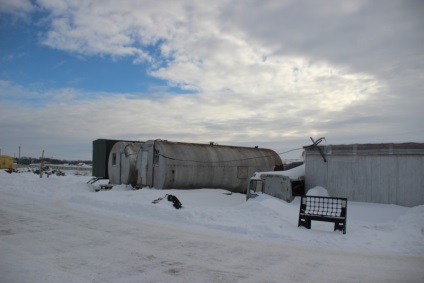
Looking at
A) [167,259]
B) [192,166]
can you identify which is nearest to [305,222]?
[167,259]

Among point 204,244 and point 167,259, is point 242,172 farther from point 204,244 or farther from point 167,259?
point 167,259

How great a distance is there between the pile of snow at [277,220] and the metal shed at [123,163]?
18.4ft

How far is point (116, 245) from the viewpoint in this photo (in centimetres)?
814

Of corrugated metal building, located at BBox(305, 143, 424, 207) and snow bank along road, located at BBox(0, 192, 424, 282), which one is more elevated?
corrugated metal building, located at BBox(305, 143, 424, 207)

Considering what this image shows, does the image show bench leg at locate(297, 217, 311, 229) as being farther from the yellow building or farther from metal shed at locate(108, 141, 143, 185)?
the yellow building

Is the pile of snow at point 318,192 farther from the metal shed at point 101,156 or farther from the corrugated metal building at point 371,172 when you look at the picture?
the metal shed at point 101,156

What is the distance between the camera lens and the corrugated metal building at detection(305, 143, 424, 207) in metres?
12.3

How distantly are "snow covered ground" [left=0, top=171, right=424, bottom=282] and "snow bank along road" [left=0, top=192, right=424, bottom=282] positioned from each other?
18 millimetres

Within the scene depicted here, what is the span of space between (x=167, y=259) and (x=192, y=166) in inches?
496

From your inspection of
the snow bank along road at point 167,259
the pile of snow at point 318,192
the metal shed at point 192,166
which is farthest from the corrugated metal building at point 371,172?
the metal shed at point 192,166

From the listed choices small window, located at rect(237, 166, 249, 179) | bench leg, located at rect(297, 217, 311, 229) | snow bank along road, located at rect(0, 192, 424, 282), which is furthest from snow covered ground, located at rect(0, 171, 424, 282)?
small window, located at rect(237, 166, 249, 179)

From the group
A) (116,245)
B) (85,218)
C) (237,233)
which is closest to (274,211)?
(237,233)

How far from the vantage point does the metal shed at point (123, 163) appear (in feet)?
72.6

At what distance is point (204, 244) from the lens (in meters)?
8.41
